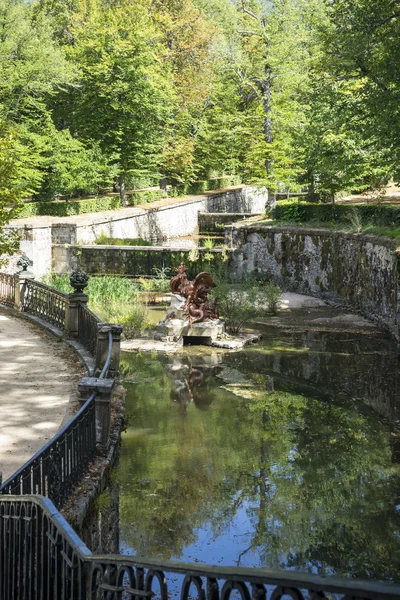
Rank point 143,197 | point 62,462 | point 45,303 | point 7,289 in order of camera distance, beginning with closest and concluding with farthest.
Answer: point 62,462 → point 45,303 → point 7,289 → point 143,197

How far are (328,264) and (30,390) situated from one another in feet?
56.5

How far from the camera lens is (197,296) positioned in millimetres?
21703

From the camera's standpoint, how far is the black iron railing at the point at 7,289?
21.4m

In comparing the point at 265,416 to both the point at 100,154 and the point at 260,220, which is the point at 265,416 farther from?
the point at 100,154

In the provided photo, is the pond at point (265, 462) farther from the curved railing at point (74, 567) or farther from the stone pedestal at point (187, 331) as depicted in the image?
the stone pedestal at point (187, 331)

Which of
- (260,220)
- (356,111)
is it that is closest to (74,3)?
(260,220)

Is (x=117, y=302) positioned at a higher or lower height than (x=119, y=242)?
lower

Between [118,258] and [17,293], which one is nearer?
[17,293]

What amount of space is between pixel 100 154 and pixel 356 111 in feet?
74.6

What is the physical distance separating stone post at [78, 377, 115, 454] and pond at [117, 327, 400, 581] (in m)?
0.63

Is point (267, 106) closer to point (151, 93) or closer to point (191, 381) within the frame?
point (151, 93)

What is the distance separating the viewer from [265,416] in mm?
14352

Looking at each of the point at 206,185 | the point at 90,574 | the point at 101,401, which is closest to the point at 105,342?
the point at 101,401

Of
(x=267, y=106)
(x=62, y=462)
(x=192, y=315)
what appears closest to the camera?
(x=62, y=462)
